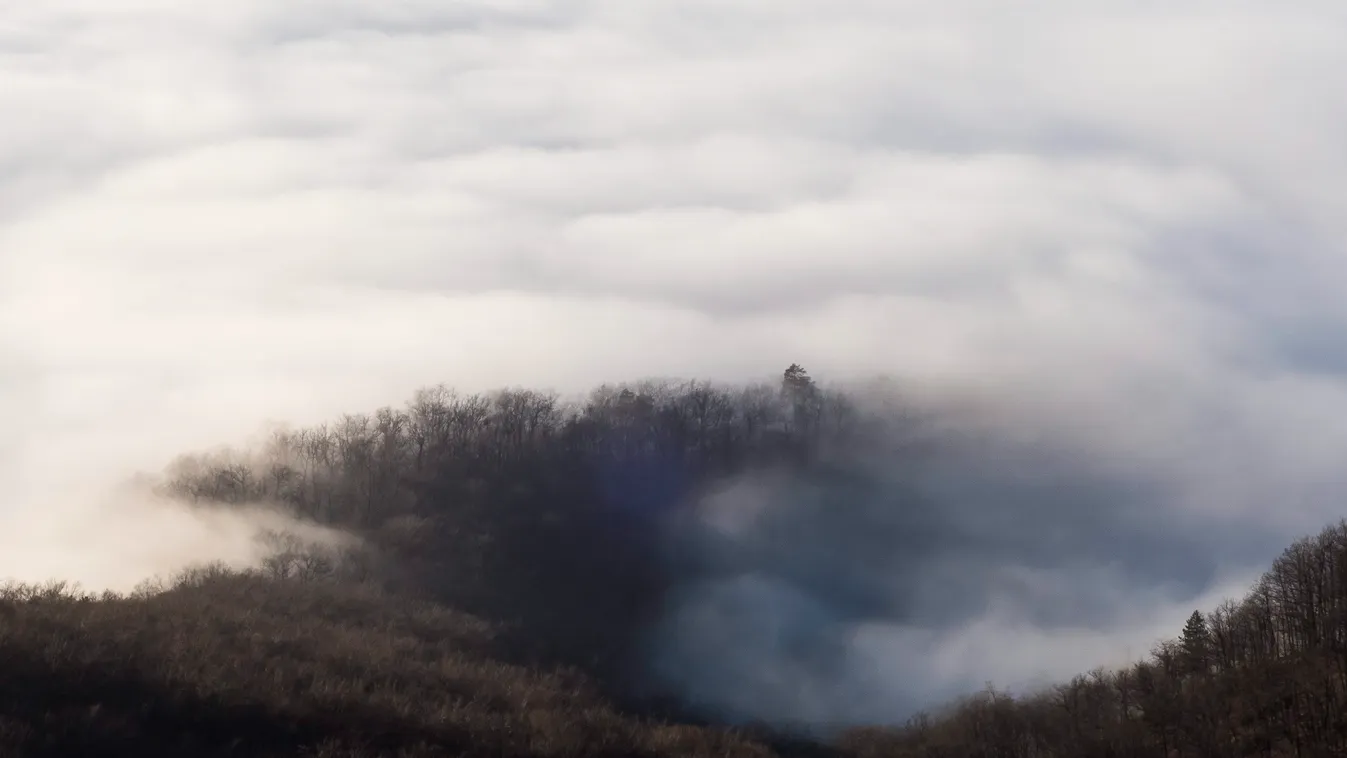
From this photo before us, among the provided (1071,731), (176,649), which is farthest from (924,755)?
(176,649)

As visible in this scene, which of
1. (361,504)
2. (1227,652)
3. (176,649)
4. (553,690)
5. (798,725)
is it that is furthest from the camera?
(361,504)

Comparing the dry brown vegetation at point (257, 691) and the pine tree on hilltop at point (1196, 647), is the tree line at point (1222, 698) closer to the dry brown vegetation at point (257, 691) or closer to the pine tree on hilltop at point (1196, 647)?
the pine tree on hilltop at point (1196, 647)

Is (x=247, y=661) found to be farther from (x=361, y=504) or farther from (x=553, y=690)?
(x=361, y=504)

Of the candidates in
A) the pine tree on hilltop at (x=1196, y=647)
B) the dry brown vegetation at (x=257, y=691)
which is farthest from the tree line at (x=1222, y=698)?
the dry brown vegetation at (x=257, y=691)

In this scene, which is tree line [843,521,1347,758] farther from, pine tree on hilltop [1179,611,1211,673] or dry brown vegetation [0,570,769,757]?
dry brown vegetation [0,570,769,757]

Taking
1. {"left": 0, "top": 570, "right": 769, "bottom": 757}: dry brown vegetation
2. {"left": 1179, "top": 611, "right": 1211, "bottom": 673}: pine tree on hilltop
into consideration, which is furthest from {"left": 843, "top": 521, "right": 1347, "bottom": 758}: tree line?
{"left": 0, "top": 570, "right": 769, "bottom": 757}: dry brown vegetation

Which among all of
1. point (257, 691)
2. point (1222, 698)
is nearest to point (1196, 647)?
point (1222, 698)

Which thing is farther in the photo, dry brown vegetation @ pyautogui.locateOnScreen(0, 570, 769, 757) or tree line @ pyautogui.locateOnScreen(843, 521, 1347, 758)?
tree line @ pyautogui.locateOnScreen(843, 521, 1347, 758)

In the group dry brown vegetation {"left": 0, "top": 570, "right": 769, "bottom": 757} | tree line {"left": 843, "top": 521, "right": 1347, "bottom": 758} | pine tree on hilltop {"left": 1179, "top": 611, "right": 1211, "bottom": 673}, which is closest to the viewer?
dry brown vegetation {"left": 0, "top": 570, "right": 769, "bottom": 757}

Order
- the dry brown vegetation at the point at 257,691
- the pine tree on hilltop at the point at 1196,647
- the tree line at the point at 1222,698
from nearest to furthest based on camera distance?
the dry brown vegetation at the point at 257,691 → the tree line at the point at 1222,698 → the pine tree on hilltop at the point at 1196,647

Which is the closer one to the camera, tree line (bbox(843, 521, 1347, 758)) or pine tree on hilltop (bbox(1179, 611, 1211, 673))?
tree line (bbox(843, 521, 1347, 758))

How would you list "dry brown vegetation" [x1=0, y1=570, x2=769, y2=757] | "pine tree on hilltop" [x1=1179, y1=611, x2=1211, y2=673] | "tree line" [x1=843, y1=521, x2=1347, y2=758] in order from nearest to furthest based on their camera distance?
"dry brown vegetation" [x1=0, y1=570, x2=769, y2=757]
"tree line" [x1=843, y1=521, x2=1347, y2=758]
"pine tree on hilltop" [x1=1179, y1=611, x2=1211, y2=673]
